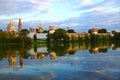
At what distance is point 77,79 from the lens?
10.8 meters

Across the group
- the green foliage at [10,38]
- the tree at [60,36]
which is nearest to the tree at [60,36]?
the tree at [60,36]

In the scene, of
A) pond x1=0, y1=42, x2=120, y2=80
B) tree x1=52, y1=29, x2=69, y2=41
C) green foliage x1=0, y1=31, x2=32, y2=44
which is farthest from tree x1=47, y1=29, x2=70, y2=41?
pond x1=0, y1=42, x2=120, y2=80

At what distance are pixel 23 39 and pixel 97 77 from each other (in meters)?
58.8

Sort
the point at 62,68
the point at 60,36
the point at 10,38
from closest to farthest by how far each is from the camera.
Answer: the point at 62,68
the point at 10,38
the point at 60,36

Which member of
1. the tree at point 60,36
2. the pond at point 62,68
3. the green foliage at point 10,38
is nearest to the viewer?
the pond at point 62,68

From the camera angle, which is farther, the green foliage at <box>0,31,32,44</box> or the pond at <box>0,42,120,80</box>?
the green foliage at <box>0,31,32,44</box>

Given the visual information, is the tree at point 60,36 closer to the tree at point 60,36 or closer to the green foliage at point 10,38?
the tree at point 60,36

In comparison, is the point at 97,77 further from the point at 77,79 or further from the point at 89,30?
the point at 89,30

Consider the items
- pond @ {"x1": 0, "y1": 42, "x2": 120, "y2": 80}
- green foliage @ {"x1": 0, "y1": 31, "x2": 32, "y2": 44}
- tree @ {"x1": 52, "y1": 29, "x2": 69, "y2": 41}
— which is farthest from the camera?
tree @ {"x1": 52, "y1": 29, "x2": 69, "y2": 41}

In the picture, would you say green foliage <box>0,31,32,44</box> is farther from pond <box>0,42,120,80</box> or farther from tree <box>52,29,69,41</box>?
pond <box>0,42,120,80</box>

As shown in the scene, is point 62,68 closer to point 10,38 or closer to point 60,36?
point 10,38

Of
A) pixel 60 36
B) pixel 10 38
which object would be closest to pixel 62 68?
pixel 10 38

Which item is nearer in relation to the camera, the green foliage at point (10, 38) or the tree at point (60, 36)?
the green foliage at point (10, 38)

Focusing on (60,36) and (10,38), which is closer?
(10,38)
